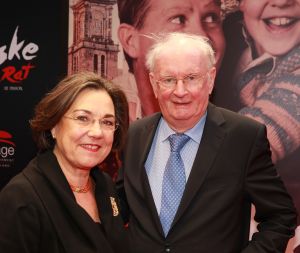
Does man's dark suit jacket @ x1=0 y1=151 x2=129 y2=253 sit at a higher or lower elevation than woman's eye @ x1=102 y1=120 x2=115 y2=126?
lower

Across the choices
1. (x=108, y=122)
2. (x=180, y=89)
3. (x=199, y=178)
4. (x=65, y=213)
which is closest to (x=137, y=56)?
(x=180, y=89)

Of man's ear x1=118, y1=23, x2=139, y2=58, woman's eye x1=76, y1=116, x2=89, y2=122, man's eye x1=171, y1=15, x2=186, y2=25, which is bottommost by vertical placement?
woman's eye x1=76, y1=116, x2=89, y2=122

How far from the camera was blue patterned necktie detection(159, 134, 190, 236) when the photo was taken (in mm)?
2273

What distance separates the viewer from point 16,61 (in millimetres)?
4512

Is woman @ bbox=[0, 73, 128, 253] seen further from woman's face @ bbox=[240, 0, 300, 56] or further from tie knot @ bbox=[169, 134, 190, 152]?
woman's face @ bbox=[240, 0, 300, 56]

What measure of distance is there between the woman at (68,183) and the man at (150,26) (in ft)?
6.74

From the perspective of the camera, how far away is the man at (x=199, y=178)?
2229mm

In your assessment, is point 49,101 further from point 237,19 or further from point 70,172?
point 237,19

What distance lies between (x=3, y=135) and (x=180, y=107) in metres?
2.67

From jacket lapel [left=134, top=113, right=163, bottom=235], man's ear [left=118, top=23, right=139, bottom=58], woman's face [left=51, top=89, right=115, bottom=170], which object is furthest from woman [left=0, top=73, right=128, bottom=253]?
man's ear [left=118, top=23, right=139, bottom=58]

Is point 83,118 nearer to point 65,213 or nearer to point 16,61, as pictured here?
point 65,213

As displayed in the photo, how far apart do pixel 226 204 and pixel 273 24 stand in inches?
83.6

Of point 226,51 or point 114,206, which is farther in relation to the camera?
point 226,51

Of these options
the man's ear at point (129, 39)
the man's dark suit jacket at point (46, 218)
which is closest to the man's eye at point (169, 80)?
the man's dark suit jacket at point (46, 218)
